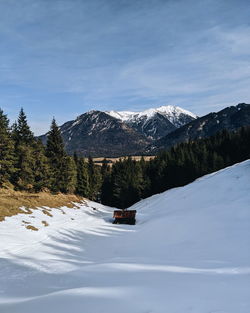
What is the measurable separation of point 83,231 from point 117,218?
8393mm

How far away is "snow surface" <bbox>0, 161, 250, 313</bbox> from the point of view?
21.6 ft

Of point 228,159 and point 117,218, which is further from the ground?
point 228,159

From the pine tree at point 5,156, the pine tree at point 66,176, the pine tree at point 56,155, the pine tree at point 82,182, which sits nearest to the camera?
the pine tree at point 5,156

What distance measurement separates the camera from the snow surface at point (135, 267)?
6.58 m

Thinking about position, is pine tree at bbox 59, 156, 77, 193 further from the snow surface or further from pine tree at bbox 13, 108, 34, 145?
the snow surface

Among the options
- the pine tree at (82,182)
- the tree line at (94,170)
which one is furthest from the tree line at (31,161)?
the pine tree at (82,182)

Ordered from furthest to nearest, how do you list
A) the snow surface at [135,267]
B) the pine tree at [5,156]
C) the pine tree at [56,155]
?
the pine tree at [56,155]
the pine tree at [5,156]
the snow surface at [135,267]

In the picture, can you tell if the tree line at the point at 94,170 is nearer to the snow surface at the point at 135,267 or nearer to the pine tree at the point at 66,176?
the pine tree at the point at 66,176

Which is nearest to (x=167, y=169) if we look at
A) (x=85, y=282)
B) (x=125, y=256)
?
(x=125, y=256)

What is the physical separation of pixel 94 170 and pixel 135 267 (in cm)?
7191

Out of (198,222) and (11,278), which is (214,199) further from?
(11,278)

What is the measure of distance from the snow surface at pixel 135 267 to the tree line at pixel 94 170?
22.8 m

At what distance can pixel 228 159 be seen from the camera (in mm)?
66500

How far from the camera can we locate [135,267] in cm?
1045
